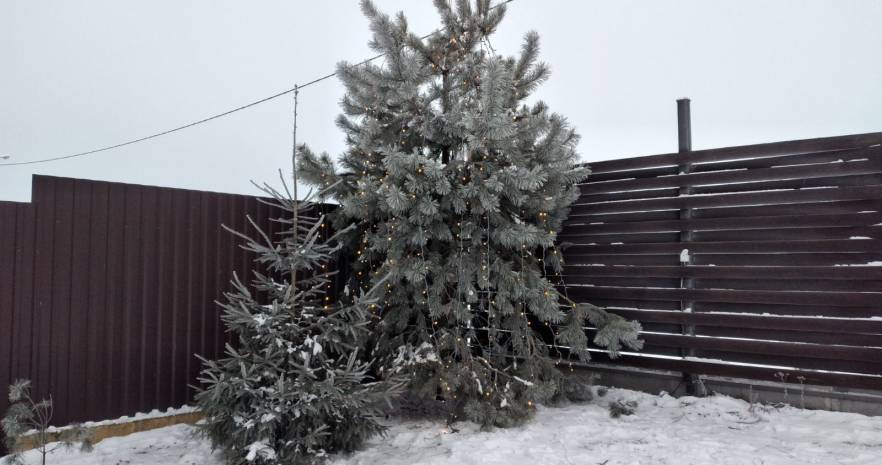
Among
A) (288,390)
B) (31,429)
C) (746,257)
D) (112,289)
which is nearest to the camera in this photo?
(288,390)

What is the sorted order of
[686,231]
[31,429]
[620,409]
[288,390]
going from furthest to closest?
[686,231] → [620,409] → [31,429] → [288,390]

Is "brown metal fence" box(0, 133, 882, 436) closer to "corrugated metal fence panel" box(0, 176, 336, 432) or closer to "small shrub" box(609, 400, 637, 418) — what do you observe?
"corrugated metal fence panel" box(0, 176, 336, 432)

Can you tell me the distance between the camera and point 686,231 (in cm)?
427

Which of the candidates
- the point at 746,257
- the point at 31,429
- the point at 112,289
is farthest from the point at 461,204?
the point at 31,429

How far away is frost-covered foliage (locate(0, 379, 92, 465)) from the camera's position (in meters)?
2.94

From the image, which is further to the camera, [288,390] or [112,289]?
[112,289]

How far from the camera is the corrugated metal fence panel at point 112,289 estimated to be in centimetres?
333

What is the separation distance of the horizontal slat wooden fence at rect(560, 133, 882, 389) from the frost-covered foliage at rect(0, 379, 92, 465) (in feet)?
12.3

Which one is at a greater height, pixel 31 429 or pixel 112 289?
pixel 112 289

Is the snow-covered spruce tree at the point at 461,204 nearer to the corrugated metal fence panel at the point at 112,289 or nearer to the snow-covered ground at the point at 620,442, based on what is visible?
the snow-covered ground at the point at 620,442

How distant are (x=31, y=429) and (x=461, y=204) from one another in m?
3.01

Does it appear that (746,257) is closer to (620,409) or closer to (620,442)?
(620,409)

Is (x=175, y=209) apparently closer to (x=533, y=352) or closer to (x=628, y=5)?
(x=533, y=352)

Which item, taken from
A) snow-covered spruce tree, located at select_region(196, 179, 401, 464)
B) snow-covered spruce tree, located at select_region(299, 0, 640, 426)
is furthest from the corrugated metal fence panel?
snow-covered spruce tree, located at select_region(299, 0, 640, 426)
